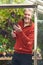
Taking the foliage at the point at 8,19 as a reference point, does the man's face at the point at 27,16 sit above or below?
above

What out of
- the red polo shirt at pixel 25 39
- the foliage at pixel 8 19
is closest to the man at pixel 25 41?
the red polo shirt at pixel 25 39

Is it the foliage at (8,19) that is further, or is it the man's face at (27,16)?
the foliage at (8,19)

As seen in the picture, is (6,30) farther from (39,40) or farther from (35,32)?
(35,32)

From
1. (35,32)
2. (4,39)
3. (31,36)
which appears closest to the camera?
(35,32)

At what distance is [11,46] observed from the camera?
16.2ft

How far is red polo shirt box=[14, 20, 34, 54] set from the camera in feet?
11.0

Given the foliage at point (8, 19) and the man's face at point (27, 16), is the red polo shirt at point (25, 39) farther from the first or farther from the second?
the foliage at point (8, 19)

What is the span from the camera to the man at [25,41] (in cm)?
336

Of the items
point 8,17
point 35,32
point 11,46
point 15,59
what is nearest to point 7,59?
point 11,46

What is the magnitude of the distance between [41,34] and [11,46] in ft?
4.80

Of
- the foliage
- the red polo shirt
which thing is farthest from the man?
the foliage

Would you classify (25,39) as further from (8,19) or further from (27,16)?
(8,19)

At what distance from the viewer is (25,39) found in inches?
132

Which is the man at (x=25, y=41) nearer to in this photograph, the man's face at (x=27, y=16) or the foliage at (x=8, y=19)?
the man's face at (x=27, y=16)
